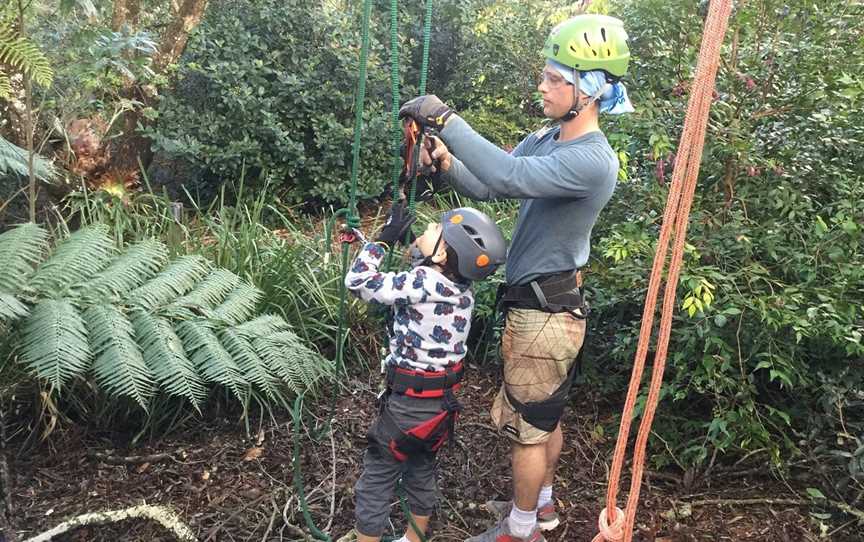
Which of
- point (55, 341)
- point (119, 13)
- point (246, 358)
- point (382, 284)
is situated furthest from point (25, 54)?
point (119, 13)

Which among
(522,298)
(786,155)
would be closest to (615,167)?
(522,298)

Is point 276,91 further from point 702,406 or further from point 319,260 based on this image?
point 702,406

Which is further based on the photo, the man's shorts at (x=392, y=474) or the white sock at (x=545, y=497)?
the white sock at (x=545, y=497)

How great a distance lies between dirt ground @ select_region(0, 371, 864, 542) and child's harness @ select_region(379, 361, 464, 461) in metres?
0.65

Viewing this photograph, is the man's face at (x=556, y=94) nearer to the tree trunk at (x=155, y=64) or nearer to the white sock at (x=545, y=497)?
the white sock at (x=545, y=497)

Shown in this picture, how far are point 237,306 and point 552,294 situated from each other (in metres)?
1.52

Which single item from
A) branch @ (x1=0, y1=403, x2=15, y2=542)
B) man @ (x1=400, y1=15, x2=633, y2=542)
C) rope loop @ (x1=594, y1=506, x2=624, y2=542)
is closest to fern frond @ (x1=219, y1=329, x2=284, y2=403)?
branch @ (x1=0, y1=403, x2=15, y2=542)

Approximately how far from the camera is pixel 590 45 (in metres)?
2.27

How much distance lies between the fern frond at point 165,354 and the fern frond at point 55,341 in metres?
0.22

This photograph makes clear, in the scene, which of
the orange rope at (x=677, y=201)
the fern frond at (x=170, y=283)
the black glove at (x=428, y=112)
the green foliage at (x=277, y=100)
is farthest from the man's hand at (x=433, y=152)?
the green foliage at (x=277, y=100)

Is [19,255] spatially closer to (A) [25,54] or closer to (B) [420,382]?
(A) [25,54]

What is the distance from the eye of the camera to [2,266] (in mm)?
2586

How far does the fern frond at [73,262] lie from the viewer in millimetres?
2684

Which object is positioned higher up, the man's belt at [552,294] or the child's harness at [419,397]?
the man's belt at [552,294]
